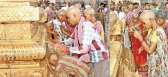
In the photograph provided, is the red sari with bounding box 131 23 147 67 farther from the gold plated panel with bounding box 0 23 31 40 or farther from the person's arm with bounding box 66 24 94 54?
the gold plated panel with bounding box 0 23 31 40

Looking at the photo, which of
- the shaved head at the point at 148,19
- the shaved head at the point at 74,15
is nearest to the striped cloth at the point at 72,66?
the shaved head at the point at 74,15

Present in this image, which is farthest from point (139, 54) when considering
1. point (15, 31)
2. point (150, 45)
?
point (15, 31)

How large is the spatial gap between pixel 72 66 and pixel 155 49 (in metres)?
1.03

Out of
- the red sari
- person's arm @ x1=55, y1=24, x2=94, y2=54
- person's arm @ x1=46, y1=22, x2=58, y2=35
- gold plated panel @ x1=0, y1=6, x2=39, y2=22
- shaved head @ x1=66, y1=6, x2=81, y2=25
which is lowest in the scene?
the red sari

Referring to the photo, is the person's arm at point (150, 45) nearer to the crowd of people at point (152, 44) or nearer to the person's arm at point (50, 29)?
the crowd of people at point (152, 44)

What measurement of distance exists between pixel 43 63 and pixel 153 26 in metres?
1.71

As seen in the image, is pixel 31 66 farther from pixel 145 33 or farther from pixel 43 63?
pixel 145 33

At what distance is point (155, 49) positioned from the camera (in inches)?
114

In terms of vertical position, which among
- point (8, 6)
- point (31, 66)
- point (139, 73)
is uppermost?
point (8, 6)

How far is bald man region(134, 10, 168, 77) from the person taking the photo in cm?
285

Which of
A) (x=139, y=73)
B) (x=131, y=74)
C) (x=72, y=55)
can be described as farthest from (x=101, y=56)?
(x=139, y=73)

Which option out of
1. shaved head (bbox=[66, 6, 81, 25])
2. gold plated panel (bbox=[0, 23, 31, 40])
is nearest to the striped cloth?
shaved head (bbox=[66, 6, 81, 25])

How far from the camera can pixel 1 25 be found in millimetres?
1457

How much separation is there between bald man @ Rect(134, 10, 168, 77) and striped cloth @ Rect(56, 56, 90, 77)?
864 mm
